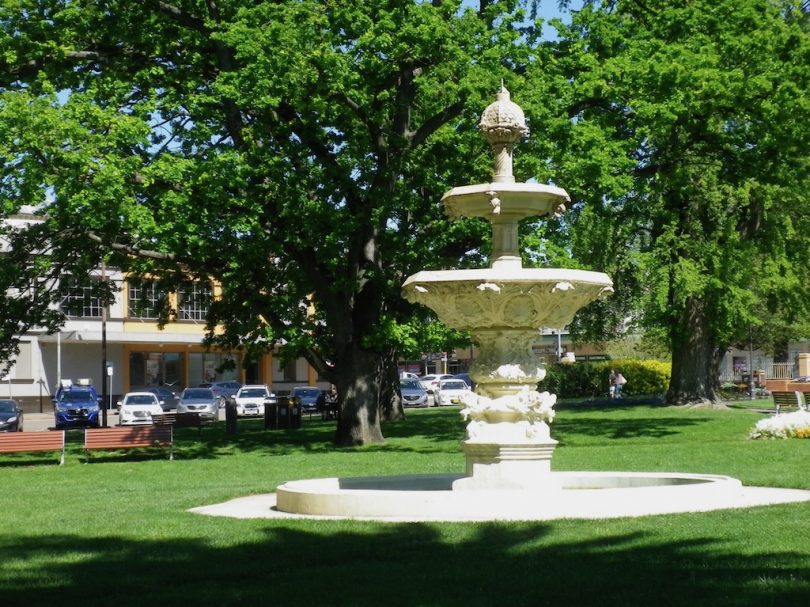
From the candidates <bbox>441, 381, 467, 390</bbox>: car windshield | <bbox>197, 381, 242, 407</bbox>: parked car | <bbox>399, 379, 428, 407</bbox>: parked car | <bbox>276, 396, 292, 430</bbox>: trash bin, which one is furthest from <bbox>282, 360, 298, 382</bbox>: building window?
<bbox>276, 396, 292, 430</bbox>: trash bin

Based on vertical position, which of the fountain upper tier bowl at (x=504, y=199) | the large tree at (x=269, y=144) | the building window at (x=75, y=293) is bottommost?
the fountain upper tier bowl at (x=504, y=199)

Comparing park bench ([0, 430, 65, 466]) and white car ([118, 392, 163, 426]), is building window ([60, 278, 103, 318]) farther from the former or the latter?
white car ([118, 392, 163, 426])

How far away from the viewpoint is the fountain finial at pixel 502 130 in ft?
48.4

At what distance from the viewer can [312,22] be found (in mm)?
25766

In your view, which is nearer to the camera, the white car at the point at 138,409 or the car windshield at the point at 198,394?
A: the white car at the point at 138,409

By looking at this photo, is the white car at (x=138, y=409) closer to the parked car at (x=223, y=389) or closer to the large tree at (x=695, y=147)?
the parked car at (x=223, y=389)

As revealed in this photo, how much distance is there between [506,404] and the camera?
1391cm

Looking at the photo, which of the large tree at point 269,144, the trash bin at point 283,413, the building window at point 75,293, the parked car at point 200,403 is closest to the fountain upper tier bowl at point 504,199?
the large tree at point 269,144

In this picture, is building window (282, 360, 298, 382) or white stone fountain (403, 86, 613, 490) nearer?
white stone fountain (403, 86, 613, 490)

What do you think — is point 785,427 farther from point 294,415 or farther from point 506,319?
point 294,415

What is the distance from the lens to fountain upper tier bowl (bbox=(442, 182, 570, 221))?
1412cm

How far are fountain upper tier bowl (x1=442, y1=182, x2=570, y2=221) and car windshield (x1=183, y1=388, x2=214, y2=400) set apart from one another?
4101 centimetres

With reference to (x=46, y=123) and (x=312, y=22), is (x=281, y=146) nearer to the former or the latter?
(x=312, y=22)

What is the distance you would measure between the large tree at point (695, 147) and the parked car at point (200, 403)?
20.7 metres
